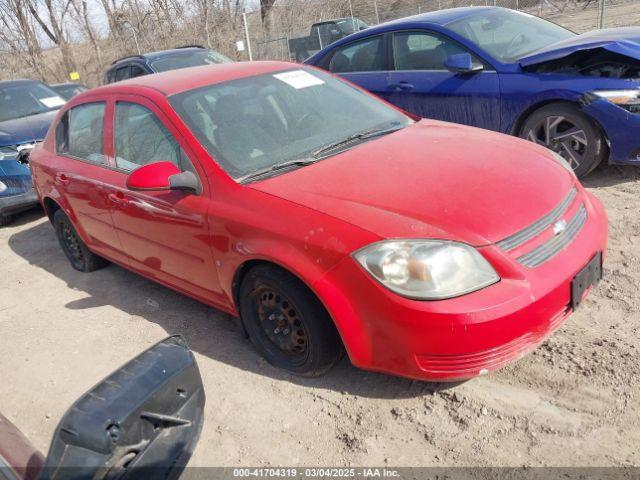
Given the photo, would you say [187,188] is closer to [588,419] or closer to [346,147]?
[346,147]

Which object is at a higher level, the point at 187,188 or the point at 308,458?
the point at 187,188

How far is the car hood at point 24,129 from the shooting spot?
23.7 feet

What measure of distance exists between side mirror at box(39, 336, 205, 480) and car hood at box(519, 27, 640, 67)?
4.40 metres

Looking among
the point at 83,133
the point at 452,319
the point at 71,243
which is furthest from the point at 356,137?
the point at 71,243

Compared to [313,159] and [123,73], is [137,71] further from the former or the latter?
[313,159]

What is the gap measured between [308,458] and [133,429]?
123 cm

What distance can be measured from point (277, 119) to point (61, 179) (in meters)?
2.05

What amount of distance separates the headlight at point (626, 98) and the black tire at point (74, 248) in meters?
4.40

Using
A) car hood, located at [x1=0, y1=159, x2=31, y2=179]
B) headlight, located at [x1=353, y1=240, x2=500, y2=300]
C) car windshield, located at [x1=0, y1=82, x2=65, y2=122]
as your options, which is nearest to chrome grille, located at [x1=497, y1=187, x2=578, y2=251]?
headlight, located at [x1=353, y1=240, x2=500, y2=300]

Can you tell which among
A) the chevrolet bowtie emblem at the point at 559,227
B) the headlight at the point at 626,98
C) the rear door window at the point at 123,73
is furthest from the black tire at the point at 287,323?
the rear door window at the point at 123,73

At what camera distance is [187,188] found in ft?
10.2

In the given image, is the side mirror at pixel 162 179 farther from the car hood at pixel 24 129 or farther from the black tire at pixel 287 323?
the car hood at pixel 24 129

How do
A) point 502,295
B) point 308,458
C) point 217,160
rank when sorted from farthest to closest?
point 217,160
point 308,458
point 502,295

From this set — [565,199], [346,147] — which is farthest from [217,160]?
[565,199]
